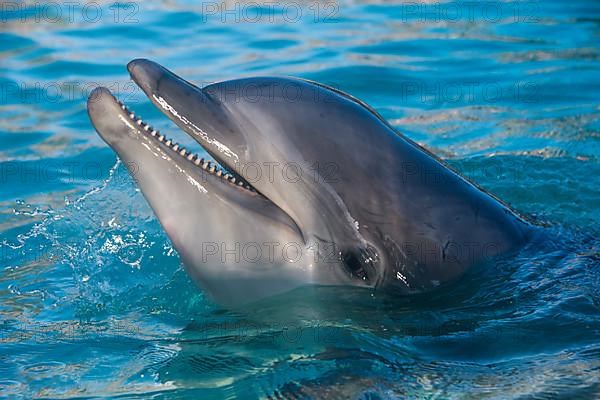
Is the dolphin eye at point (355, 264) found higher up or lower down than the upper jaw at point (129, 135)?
lower down

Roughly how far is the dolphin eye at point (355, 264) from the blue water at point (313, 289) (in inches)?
6.0

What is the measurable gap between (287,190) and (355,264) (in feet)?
2.12

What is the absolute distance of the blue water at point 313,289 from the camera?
5613 millimetres

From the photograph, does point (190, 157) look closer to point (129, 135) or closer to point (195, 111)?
point (195, 111)

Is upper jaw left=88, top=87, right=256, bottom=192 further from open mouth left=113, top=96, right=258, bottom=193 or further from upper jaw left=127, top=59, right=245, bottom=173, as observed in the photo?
upper jaw left=127, top=59, right=245, bottom=173

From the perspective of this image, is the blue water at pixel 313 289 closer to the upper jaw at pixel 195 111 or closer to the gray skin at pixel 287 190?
the gray skin at pixel 287 190

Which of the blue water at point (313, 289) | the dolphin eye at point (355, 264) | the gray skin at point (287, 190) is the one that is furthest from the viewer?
the dolphin eye at point (355, 264)

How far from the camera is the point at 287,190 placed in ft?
18.8

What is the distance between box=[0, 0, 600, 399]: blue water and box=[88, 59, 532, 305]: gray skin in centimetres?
24

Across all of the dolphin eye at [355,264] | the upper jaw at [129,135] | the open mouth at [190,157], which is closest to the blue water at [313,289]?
the dolphin eye at [355,264]

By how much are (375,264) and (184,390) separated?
1.39 m

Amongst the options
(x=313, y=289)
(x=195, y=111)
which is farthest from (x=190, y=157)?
(x=313, y=289)

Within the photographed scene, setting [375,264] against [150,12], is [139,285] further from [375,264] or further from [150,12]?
[150,12]

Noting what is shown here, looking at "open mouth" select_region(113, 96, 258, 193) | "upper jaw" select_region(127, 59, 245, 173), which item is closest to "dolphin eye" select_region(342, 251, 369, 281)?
"open mouth" select_region(113, 96, 258, 193)
